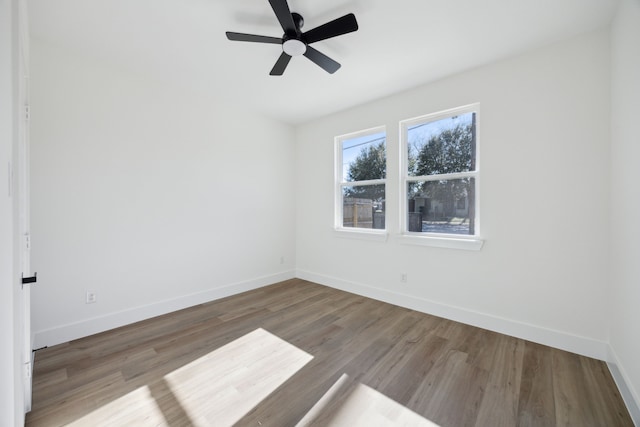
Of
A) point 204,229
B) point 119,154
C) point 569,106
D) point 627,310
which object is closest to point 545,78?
point 569,106

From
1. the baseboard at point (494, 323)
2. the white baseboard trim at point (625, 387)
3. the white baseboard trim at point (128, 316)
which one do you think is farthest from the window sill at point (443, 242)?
the white baseboard trim at point (128, 316)

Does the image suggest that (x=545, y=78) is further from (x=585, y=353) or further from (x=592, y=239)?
(x=585, y=353)

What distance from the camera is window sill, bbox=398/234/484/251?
2.77 metres

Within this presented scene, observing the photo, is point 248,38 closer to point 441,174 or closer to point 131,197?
point 131,197

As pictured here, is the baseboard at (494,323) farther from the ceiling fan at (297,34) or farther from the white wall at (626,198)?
the ceiling fan at (297,34)

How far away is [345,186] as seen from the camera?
4.13 meters

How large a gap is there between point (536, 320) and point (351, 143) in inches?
121

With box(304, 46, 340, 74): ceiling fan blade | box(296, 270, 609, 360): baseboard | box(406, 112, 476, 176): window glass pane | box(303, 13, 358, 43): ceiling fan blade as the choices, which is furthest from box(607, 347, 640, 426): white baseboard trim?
box(304, 46, 340, 74): ceiling fan blade

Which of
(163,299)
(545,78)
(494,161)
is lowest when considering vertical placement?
(163,299)

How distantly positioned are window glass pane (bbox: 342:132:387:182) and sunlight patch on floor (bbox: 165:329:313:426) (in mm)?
2508

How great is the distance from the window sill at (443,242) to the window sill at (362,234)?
0.85ft

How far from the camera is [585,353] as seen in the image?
2211 millimetres

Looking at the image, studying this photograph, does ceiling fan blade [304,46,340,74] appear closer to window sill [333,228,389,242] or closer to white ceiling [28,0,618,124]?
white ceiling [28,0,618,124]

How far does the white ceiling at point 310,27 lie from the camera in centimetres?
194
